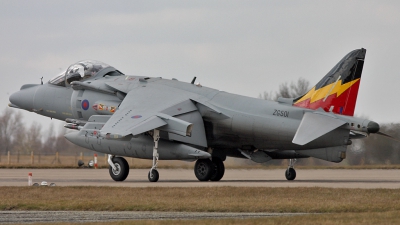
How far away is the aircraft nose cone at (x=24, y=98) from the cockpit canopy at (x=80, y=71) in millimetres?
1471

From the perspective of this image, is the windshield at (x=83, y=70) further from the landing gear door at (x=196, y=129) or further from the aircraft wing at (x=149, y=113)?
the landing gear door at (x=196, y=129)

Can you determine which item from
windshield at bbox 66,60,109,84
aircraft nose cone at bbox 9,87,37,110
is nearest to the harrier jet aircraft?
windshield at bbox 66,60,109,84

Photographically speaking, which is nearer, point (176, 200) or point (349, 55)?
point (176, 200)

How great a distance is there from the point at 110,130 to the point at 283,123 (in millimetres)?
5626

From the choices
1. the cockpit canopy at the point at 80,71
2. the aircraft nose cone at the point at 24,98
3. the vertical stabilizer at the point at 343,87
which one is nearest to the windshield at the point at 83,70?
the cockpit canopy at the point at 80,71

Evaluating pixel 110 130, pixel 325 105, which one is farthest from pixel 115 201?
pixel 325 105

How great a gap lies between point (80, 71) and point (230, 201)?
1330 cm

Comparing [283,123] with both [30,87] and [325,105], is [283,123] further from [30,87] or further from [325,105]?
[30,87]

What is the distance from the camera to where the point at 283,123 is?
23359 mm

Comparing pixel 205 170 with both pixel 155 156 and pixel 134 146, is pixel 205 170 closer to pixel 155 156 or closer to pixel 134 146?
pixel 155 156

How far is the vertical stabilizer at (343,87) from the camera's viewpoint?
22969 millimetres

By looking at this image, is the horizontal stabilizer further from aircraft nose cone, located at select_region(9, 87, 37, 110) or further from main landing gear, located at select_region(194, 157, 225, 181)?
aircraft nose cone, located at select_region(9, 87, 37, 110)

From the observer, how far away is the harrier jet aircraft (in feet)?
74.4

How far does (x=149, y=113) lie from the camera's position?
2364 cm
